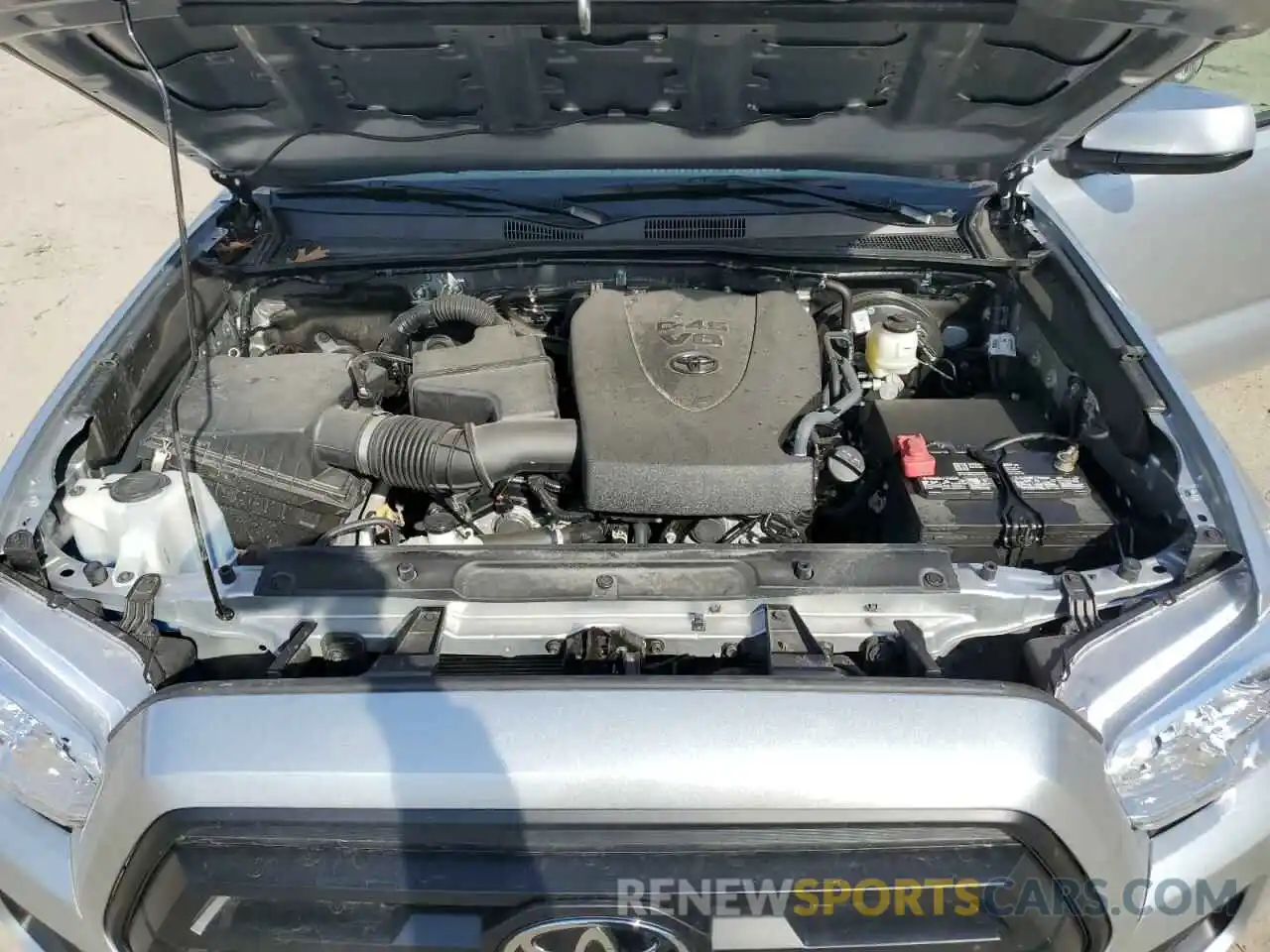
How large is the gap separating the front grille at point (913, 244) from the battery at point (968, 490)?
19.5 inches

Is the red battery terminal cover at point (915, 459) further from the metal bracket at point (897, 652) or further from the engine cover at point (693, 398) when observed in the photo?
the metal bracket at point (897, 652)

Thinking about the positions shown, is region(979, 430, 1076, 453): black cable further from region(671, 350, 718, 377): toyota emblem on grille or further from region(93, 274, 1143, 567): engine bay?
region(671, 350, 718, 377): toyota emblem on grille

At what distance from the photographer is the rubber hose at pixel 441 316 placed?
2221 millimetres

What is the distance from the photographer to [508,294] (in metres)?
2.33

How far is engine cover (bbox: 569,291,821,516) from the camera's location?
1.73 m

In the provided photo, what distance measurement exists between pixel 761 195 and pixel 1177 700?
1.56 metres

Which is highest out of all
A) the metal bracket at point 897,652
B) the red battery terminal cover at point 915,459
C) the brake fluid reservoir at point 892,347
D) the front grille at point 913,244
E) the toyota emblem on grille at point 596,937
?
the front grille at point 913,244

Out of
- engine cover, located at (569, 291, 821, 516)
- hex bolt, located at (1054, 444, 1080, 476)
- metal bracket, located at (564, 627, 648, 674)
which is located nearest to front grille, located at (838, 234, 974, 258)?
engine cover, located at (569, 291, 821, 516)

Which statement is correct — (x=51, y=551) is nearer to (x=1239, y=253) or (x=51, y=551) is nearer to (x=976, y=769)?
(x=976, y=769)

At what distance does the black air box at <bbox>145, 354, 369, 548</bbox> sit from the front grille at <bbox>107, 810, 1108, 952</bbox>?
2.42 feet

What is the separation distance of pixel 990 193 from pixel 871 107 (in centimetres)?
53

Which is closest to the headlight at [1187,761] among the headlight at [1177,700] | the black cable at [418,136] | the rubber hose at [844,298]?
the headlight at [1177,700]

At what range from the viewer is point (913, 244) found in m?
2.40

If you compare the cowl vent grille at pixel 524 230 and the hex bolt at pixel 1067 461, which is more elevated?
the cowl vent grille at pixel 524 230
